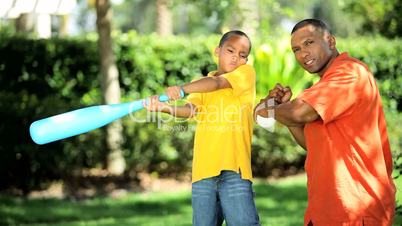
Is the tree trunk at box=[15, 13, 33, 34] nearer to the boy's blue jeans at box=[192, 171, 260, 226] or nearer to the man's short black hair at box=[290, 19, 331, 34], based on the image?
the boy's blue jeans at box=[192, 171, 260, 226]

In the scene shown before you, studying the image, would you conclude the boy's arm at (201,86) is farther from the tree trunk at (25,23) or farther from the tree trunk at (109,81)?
the tree trunk at (25,23)

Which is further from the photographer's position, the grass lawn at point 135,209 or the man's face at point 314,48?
the grass lawn at point 135,209

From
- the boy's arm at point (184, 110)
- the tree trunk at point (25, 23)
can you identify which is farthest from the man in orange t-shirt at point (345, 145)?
the tree trunk at point (25, 23)

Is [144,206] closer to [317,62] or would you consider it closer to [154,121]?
[154,121]

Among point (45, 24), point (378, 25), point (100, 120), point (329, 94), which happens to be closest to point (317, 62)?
point (329, 94)

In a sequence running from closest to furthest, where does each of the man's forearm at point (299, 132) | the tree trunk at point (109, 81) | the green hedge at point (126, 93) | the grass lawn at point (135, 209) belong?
the man's forearm at point (299, 132), the grass lawn at point (135, 209), the green hedge at point (126, 93), the tree trunk at point (109, 81)

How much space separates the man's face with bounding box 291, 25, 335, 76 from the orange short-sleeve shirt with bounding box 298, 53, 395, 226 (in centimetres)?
12

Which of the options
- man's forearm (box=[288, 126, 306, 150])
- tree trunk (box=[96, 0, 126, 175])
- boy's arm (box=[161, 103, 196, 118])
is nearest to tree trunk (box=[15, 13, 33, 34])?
tree trunk (box=[96, 0, 126, 175])

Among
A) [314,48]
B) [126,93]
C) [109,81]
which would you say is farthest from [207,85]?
[126,93]

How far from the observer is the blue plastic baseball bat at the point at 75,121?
12.9 feet

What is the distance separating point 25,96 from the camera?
947cm

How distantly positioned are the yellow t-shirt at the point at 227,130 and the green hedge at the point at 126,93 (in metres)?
4.80

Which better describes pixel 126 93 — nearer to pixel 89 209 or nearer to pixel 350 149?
pixel 89 209

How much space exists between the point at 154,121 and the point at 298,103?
21.3ft
